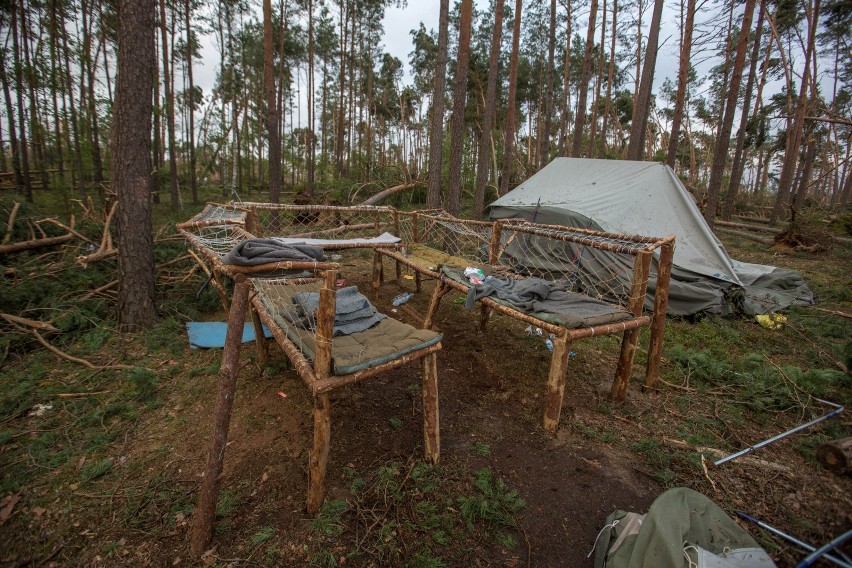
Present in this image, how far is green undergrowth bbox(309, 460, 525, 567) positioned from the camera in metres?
1.61

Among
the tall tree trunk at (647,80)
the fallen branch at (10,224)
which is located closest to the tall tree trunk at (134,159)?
the fallen branch at (10,224)

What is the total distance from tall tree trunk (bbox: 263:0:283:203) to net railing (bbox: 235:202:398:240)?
103 centimetres

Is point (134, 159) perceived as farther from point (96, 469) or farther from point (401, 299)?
point (401, 299)

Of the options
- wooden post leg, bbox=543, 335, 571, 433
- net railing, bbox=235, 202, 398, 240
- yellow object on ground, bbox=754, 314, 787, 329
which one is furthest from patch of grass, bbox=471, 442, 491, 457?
yellow object on ground, bbox=754, 314, 787, 329

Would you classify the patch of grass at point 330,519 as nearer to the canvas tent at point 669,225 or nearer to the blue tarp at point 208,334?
the blue tarp at point 208,334

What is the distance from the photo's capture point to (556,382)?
2.36m

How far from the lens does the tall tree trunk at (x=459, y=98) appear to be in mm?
6267

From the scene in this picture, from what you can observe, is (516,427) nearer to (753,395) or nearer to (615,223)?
(753,395)

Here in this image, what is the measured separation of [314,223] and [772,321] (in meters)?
6.61

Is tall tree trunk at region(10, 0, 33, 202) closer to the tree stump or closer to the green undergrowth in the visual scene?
the green undergrowth

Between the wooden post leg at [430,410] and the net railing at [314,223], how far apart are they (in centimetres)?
327

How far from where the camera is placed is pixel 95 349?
10.7 feet

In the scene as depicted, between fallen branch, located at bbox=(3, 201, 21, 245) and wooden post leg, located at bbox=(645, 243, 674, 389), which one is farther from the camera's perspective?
fallen branch, located at bbox=(3, 201, 21, 245)

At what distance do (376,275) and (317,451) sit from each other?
3.56 m
